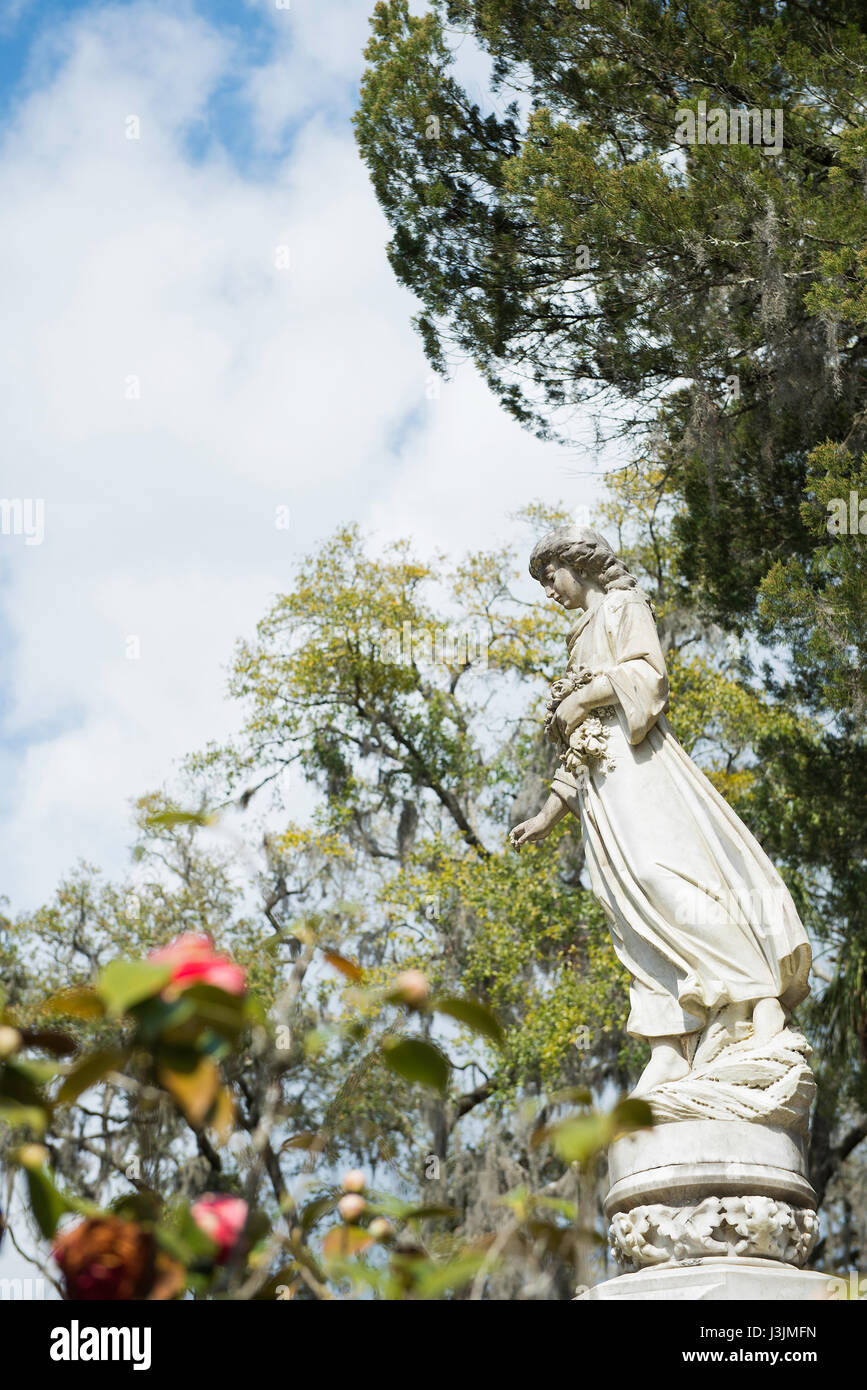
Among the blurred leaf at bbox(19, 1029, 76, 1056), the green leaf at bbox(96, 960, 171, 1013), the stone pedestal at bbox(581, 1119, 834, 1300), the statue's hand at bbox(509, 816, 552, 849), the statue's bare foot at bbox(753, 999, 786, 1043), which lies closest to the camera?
the green leaf at bbox(96, 960, 171, 1013)

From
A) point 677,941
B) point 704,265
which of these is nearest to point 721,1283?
point 677,941

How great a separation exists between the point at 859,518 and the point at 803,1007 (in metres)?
6.89

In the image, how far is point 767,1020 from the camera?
146 inches

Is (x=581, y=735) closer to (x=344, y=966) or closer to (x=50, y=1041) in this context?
(x=344, y=966)

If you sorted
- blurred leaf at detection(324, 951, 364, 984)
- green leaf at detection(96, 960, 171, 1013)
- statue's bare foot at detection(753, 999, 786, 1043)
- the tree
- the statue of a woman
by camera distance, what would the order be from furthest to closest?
the tree → the statue of a woman → statue's bare foot at detection(753, 999, 786, 1043) → blurred leaf at detection(324, 951, 364, 984) → green leaf at detection(96, 960, 171, 1013)

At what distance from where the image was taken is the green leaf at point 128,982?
816 mm

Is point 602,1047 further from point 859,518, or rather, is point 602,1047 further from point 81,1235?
point 81,1235

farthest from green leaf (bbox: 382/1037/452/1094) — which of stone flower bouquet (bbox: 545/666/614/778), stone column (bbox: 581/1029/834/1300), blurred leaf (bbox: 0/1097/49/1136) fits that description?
stone flower bouquet (bbox: 545/666/614/778)

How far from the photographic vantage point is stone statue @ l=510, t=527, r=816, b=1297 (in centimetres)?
342

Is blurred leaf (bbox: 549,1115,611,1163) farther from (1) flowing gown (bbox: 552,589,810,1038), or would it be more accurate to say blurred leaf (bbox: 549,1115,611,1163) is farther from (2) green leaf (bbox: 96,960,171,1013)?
(1) flowing gown (bbox: 552,589,810,1038)

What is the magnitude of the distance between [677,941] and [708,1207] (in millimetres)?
749

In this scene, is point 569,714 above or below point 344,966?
above

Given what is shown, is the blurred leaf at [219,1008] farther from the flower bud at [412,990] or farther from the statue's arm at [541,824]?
the statue's arm at [541,824]

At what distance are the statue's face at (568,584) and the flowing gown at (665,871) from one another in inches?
10.0
